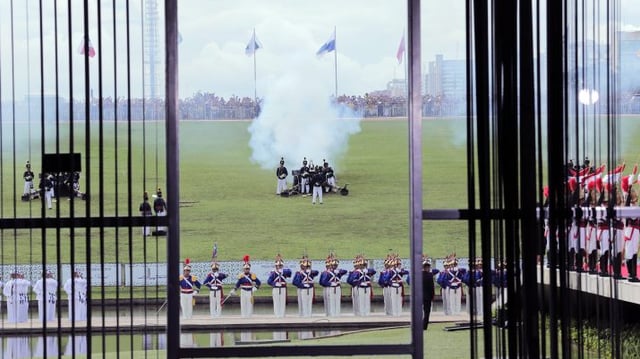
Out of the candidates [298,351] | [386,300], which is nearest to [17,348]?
[298,351]

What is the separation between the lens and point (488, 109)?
2574 mm

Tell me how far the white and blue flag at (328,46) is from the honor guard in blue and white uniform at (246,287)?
431 centimetres

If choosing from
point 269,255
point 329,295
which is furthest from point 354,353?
point 269,255

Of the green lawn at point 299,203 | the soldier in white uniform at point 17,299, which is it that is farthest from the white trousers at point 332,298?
the soldier in white uniform at point 17,299

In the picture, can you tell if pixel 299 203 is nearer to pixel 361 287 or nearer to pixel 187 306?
pixel 361 287

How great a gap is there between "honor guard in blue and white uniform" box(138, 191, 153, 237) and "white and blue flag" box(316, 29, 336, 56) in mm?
14027

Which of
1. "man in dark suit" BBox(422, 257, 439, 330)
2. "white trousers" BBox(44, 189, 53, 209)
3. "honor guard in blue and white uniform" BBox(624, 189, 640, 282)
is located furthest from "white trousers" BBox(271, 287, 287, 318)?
"white trousers" BBox(44, 189, 53, 209)

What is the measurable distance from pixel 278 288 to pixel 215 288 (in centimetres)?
115

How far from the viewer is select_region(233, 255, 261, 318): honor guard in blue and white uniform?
15367mm

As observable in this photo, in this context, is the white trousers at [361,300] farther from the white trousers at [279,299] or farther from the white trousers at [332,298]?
the white trousers at [279,299]

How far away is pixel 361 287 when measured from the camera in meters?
14.9

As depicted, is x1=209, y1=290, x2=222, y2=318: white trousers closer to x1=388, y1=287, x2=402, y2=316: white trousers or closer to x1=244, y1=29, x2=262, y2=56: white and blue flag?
x1=388, y1=287, x2=402, y2=316: white trousers

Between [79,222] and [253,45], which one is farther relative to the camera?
[253,45]

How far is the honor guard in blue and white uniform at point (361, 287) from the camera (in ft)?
49.0
